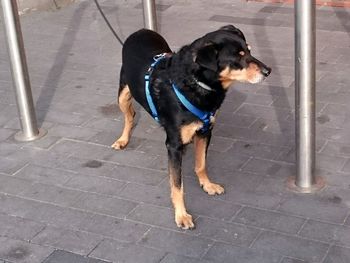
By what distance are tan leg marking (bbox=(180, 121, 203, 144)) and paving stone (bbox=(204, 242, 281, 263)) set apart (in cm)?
68

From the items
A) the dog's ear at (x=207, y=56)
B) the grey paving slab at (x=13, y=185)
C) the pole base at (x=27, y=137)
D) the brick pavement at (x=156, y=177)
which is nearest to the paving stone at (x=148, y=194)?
the brick pavement at (x=156, y=177)

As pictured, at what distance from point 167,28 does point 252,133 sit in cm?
323

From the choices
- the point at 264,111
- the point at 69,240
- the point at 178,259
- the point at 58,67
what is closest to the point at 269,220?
the point at 178,259

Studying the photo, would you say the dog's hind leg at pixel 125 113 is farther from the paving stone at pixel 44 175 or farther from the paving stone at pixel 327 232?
the paving stone at pixel 327 232

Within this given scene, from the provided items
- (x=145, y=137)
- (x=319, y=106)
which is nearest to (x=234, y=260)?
(x=145, y=137)

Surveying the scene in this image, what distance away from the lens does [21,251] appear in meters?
3.94

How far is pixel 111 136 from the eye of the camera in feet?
17.6

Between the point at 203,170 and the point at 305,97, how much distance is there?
0.87 m

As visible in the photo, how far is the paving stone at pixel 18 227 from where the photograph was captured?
13.4 feet

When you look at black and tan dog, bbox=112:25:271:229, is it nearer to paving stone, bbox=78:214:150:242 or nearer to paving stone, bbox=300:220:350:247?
paving stone, bbox=78:214:150:242

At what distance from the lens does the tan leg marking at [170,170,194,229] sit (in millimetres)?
4047

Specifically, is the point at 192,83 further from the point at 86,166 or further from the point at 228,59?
the point at 86,166

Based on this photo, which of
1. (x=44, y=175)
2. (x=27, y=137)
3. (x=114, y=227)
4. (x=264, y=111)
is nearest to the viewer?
(x=114, y=227)

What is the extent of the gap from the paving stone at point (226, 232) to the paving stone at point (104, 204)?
0.51m
